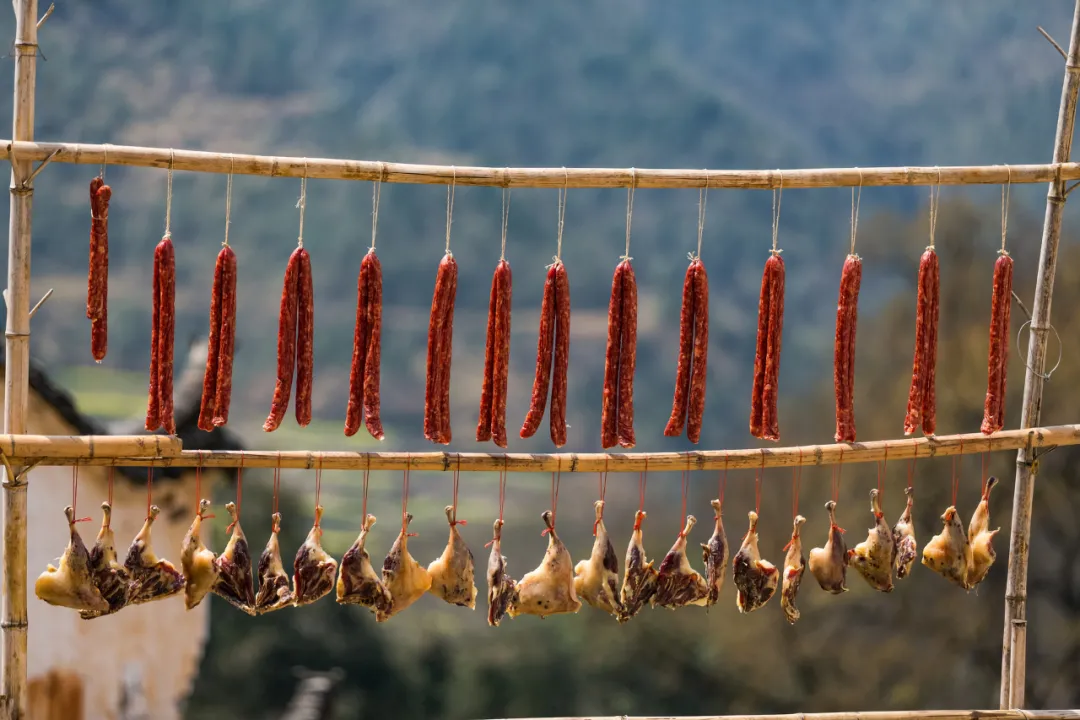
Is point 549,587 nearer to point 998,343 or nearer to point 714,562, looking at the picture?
point 714,562

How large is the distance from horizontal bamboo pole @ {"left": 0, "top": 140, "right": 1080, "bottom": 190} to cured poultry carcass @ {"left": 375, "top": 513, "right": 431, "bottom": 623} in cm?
178

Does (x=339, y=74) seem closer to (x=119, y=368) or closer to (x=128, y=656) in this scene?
(x=119, y=368)

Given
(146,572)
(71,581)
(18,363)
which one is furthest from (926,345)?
(18,363)

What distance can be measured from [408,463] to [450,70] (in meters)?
10.7

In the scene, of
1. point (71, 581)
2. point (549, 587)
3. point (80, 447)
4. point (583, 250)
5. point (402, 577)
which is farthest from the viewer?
point (583, 250)

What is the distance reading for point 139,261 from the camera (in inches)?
581

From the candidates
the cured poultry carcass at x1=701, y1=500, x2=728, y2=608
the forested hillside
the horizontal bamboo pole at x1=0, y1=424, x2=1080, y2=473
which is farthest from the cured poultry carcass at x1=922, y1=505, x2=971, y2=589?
the forested hillside

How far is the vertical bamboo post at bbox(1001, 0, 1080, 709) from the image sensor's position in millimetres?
6711

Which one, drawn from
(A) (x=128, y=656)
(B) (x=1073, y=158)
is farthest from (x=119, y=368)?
(B) (x=1073, y=158)

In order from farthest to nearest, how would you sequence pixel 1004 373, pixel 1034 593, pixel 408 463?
pixel 1034 593
pixel 1004 373
pixel 408 463

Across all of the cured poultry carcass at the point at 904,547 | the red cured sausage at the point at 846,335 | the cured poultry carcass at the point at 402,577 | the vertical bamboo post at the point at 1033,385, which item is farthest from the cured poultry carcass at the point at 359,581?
the vertical bamboo post at the point at 1033,385

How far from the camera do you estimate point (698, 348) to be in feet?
20.3

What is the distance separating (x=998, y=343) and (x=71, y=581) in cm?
498

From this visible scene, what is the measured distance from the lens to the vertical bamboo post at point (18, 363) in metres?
5.78
